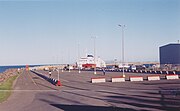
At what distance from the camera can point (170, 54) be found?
11031cm

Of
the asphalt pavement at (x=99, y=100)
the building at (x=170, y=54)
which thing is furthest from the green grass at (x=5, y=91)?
the building at (x=170, y=54)

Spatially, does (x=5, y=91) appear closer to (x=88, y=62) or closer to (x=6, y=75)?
(x=6, y=75)

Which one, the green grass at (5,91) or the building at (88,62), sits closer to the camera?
the green grass at (5,91)

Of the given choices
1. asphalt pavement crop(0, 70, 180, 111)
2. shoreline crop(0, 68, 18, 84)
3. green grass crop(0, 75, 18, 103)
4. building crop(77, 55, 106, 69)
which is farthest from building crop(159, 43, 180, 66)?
asphalt pavement crop(0, 70, 180, 111)

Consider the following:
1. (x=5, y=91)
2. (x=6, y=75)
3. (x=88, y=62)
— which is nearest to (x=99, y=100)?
(x=5, y=91)

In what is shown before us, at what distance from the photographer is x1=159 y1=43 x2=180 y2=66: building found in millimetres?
105562

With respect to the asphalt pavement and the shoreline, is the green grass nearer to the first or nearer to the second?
the asphalt pavement

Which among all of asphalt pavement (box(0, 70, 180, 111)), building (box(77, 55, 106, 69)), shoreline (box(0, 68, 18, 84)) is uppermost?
building (box(77, 55, 106, 69))

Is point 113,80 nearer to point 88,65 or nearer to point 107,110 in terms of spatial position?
point 107,110

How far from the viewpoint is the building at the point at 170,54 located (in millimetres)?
105562

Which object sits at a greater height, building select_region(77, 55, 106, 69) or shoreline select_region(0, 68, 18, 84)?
building select_region(77, 55, 106, 69)

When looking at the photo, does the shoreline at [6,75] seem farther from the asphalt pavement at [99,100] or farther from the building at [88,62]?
the building at [88,62]

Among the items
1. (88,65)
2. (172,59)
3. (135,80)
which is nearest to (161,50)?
(172,59)

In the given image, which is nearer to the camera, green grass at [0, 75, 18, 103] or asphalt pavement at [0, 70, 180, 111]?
asphalt pavement at [0, 70, 180, 111]
